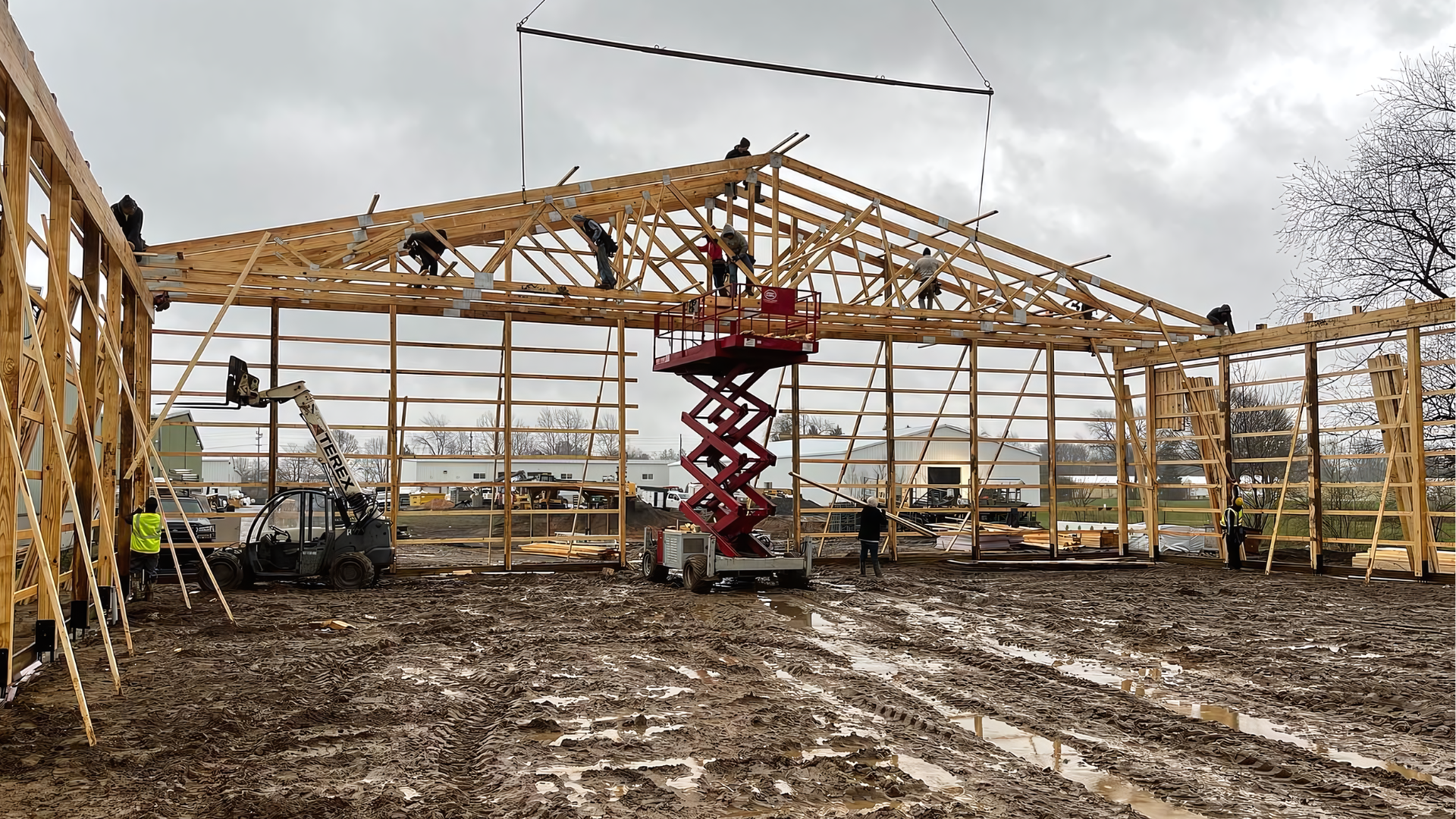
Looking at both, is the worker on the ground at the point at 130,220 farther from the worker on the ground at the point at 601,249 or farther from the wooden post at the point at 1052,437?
the wooden post at the point at 1052,437

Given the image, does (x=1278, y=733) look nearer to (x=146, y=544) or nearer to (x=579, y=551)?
(x=146, y=544)

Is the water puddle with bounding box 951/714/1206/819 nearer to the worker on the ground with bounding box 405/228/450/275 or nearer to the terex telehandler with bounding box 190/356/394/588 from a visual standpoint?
the terex telehandler with bounding box 190/356/394/588

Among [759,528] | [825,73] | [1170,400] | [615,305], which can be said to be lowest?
[759,528]

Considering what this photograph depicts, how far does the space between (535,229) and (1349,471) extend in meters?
29.3

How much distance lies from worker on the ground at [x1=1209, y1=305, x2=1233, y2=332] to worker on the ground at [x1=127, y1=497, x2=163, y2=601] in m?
20.1

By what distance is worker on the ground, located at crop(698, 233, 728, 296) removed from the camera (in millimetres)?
19013

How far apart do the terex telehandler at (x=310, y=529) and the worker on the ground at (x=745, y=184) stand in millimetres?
9074

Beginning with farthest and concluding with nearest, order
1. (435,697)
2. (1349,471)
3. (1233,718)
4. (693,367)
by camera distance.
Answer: (1349,471) < (693,367) < (435,697) < (1233,718)

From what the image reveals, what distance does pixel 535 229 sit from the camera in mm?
18234

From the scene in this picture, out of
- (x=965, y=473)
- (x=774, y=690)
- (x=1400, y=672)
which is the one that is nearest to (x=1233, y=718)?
(x=1400, y=672)

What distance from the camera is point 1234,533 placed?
1914 centimetres

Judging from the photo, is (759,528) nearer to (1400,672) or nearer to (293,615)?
(293,615)

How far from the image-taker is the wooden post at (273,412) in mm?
16922

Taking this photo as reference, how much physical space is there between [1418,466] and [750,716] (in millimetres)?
14999
